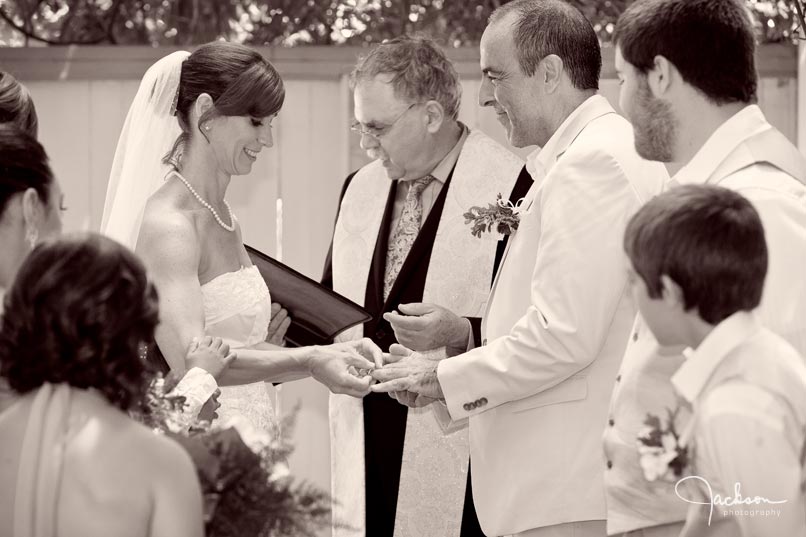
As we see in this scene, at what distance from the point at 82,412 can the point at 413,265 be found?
2550mm

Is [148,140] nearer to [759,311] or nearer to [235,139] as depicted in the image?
[235,139]

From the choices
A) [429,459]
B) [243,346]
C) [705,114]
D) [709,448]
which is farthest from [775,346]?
[429,459]

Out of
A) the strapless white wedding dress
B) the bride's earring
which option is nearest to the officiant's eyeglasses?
the strapless white wedding dress

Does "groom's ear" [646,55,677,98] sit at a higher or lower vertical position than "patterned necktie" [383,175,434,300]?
higher

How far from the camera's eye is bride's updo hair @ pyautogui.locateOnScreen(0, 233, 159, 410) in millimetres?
1977

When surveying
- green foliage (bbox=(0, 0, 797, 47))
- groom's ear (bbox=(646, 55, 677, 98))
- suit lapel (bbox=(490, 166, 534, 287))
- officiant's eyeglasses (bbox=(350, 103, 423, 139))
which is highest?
groom's ear (bbox=(646, 55, 677, 98))

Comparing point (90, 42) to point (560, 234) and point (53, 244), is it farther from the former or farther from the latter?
point (53, 244)

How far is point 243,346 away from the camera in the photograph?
3777mm

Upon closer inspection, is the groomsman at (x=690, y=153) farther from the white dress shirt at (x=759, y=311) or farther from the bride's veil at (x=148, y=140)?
the bride's veil at (x=148, y=140)

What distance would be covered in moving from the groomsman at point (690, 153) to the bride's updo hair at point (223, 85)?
1.29 metres

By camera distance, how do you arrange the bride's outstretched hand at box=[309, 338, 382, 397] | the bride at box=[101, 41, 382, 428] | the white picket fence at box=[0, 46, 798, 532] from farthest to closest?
1. the white picket fence at box=[0, 46, 798, 532]
2. the bride's outstretched hand at box=[309, 338, 382, 397]
3. the bride at box=[101, 41, 382, 428]

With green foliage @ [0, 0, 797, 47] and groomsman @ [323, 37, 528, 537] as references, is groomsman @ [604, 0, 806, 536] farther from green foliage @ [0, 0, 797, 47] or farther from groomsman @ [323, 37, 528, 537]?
green foliage @ [0, 0, 797, 47]

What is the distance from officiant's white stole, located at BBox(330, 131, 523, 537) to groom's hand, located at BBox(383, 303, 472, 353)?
1.88ft

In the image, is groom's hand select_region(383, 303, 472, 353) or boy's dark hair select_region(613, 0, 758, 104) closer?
boy's dark hair select_region(613, 0, 758, 104)
